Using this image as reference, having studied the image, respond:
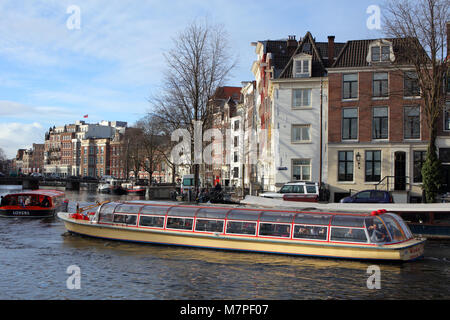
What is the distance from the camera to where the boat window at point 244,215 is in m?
21.5

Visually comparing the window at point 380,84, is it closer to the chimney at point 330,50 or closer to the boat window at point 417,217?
the chimney at point 330,50

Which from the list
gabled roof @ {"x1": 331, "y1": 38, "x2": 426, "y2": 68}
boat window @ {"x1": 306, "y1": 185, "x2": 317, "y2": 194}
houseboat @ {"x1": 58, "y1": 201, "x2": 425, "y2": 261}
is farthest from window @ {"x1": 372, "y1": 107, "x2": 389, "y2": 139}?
houseboat @ {"x1": 58, "y1": 201, "x2": 425, "y2": 261}

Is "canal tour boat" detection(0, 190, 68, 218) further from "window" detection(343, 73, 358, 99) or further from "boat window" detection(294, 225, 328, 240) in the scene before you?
"window" detection(343, 73, 358, 99)

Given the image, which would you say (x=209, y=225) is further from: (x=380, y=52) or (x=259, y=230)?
(x=380, y=52)

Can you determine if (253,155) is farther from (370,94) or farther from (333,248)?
(333,248)

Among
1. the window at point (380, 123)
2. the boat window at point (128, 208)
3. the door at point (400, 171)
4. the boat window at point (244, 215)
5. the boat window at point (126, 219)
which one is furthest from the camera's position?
the window at point (380, 123)

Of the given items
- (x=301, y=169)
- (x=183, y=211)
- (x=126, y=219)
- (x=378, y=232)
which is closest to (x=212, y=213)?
(x=183, y=211)

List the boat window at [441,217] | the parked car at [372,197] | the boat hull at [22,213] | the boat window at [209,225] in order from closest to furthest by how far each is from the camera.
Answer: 1. the boat window at [209,225]
2. the boat window at [441,217]
3. the parked car at [372,197]
4. the boat hull at [22,213]

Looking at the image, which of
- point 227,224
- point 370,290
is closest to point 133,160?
point 227,224

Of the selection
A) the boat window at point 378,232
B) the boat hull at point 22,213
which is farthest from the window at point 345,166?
the boat hull at point 22,213

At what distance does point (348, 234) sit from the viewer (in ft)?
65.0

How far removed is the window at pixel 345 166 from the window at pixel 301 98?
18.0 ft

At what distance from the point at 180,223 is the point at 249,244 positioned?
3.58m

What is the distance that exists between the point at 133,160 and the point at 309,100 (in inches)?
2366
